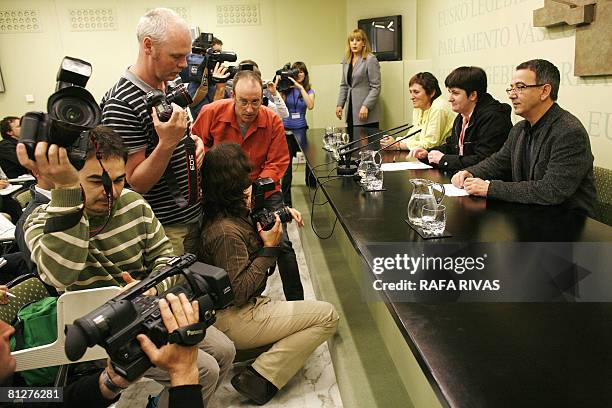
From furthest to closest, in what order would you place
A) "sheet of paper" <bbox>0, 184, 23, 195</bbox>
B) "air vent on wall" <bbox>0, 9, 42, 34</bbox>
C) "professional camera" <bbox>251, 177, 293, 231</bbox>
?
"air vent on wall" <bbox>0, 9, 42, 34</bbox> < "sheet of paper" <bbox>0, 184, 23, 195</bbox> < "professional camera" <bbox>251, 177, 293, 231</bbox>

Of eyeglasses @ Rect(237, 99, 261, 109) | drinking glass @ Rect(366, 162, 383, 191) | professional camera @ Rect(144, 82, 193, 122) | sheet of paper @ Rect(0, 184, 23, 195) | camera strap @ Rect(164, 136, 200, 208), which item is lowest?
sheet of paper @ Rect(0, 184, 23, 195)

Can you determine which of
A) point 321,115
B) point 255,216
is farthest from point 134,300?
point 321,115

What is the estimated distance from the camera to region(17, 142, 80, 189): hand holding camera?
974 millimetres

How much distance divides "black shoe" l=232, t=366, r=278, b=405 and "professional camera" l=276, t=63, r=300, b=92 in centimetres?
322

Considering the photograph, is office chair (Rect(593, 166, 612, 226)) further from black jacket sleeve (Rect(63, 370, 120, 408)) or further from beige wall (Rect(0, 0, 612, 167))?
beige wall (Rect(0, 0, 612, 167))

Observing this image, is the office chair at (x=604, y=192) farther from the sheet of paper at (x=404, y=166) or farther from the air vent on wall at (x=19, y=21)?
the air vent on wall at (x=19, y=21)

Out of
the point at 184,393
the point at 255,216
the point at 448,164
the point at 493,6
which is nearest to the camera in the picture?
the point at 184,393

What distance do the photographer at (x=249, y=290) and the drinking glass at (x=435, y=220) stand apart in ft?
1.93

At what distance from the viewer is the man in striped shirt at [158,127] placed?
5.02 ft

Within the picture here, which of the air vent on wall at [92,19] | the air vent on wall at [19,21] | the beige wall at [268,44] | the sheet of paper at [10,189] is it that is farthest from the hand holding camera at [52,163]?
the air vent on wall at [19,21]

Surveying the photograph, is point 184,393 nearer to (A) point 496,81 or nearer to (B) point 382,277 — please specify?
(B) point 382,277

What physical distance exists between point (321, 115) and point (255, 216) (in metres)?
4.55

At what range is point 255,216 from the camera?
69.7 inches

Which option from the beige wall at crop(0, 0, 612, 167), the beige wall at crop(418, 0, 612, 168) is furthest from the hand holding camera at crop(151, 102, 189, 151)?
the beige wall at crop(0, 0, 612, 167)
